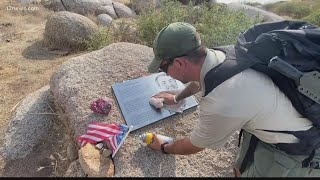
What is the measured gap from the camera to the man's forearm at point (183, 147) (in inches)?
116

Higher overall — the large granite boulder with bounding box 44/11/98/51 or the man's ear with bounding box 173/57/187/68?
the man's ear with bounding box 173/57/187/68

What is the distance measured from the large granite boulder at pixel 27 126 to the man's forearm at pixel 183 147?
85.5 inches

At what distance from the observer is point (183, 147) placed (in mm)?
3021

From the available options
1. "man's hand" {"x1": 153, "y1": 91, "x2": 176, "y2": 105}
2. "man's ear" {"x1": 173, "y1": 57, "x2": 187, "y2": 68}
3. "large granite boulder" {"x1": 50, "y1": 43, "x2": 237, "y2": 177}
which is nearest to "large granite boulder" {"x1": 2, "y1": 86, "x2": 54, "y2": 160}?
"large granite boulder" {"x1": 50, "y1": 43, "x2": 237, "y2": 177}

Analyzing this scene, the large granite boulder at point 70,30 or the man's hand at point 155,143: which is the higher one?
the man's hand at point 155,143

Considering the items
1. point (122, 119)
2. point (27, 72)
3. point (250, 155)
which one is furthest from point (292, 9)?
point (250, 155)

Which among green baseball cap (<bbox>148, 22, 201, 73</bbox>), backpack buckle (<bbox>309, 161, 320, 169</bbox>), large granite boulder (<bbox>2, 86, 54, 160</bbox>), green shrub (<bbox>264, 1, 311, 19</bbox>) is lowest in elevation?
green shrub (<bbox>264, 1, 311, 19</bbox>)

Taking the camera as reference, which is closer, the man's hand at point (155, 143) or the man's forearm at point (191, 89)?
the man's forearm at point (191, 89)

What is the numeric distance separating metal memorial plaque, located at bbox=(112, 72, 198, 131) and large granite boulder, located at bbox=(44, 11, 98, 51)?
3.60 m

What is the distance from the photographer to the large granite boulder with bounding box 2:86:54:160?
456 centimetres

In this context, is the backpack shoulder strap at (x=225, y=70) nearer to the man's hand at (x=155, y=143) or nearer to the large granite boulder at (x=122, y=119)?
the man's hand at (x=155, y=143)

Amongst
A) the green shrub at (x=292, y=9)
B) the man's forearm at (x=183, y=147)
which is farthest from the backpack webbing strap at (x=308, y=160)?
the green shrub at (x=292, y=9)

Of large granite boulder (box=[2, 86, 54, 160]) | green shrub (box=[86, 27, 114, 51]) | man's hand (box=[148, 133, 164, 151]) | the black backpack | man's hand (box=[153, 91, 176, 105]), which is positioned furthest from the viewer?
green shrub (box=[86, 27, 114, 51])

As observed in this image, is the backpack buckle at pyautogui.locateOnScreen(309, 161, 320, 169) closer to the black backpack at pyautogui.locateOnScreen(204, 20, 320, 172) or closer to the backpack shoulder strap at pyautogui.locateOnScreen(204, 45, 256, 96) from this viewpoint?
the black backpack at pyautogui.locateOnScreen(204, 20, 320, 172)
